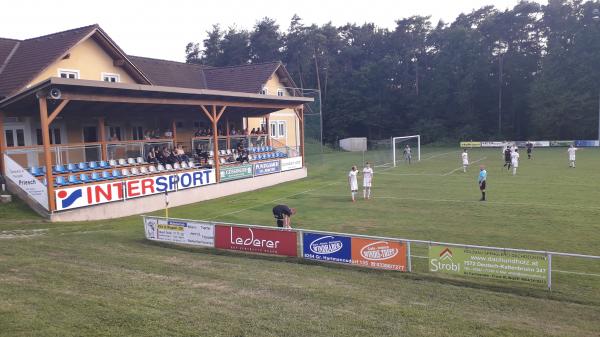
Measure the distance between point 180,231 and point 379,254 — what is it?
635 cm

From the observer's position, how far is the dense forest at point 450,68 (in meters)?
63.8

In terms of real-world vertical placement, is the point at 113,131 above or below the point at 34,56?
below

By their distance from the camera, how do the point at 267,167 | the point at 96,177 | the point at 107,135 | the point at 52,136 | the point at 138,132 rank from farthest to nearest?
the point at 267,167, the point at 138,132, the point at 107,135, the point at 52,136, the point at 96,177

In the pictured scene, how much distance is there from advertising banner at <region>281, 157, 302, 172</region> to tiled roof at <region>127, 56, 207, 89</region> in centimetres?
1023

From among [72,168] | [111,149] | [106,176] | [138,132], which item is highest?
[138,132]

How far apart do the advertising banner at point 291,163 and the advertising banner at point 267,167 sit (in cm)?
72

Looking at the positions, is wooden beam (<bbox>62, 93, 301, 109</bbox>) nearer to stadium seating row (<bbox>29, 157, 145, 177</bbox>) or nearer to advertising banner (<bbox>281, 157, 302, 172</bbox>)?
stadium seating row (<bbox>29, 157, 145, 177</bbox>)

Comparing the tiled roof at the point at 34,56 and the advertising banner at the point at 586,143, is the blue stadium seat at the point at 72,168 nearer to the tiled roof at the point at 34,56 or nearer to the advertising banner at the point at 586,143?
the tiled roof at the point at 34,56

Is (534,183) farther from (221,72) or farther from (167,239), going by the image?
(221,72)

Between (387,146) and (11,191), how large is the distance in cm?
4863

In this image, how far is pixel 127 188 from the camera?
20844mm

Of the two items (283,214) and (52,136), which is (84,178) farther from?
(283,214)

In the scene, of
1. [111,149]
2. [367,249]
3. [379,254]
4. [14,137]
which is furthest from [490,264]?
[14,137]

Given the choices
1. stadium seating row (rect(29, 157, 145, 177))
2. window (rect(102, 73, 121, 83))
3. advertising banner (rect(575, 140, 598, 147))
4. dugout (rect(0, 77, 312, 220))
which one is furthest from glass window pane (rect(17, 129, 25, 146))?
advertising banner (rect(575, 140, 598, 147))
